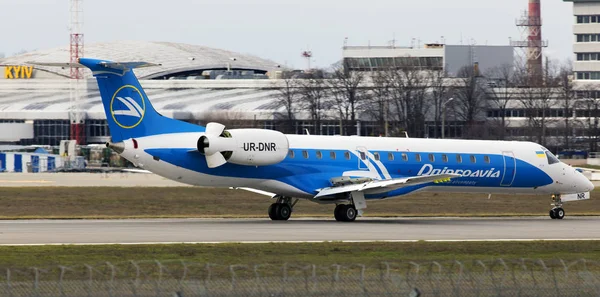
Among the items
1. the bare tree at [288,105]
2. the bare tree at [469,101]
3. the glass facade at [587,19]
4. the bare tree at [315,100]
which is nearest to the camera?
the bare tree at [315,100]

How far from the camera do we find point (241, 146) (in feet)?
123

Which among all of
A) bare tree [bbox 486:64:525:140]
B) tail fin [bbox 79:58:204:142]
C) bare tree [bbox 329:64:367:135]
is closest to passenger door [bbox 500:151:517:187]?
tail fin [bbox 79:58:204:142]

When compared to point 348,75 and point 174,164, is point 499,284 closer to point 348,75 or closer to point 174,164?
point 174,164

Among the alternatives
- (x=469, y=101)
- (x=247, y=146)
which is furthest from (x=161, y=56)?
(x=247, y=146)

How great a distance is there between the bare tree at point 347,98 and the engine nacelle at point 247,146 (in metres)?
73.0

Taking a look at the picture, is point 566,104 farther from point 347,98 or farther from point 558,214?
point 558,214

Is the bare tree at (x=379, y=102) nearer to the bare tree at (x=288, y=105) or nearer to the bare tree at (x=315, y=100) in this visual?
the bare tree at (x=315, y=100)

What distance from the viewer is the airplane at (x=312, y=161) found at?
36.4 m

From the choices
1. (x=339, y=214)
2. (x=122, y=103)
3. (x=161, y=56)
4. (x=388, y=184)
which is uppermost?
(x=161, y=56)

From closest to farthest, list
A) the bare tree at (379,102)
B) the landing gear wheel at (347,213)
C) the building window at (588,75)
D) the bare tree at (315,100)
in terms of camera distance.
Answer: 1. the landing gear wheel at (347,213)
2. the bare tree at (379,102)
3. the bare tree at (315,100)
4. the building window at (588,75)

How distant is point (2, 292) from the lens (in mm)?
17938

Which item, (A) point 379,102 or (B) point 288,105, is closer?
(A) point 379,102

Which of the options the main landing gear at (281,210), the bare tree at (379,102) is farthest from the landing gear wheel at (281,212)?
the bare tree at (379,102)

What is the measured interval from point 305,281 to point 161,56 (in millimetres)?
163488
